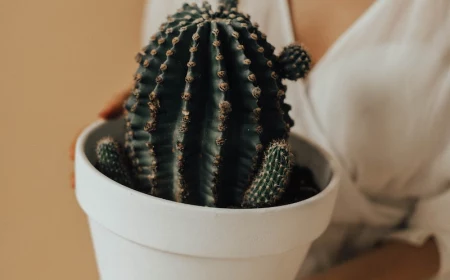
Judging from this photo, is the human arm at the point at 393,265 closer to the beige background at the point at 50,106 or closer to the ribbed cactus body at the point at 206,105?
the ribbed cactus body at the point at 206,105

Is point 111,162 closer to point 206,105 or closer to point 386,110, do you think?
point 206,105

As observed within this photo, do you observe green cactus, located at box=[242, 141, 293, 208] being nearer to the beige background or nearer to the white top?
the white top

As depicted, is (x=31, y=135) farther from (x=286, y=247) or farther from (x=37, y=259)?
(x=286, y=247)

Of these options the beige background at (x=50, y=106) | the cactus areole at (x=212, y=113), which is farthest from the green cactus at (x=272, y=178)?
the beige background at (x=50, y=106)

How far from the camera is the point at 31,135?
0.71 m

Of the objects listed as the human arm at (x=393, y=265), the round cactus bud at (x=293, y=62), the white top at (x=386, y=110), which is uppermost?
the round cactus bud at (x=293, y=62)

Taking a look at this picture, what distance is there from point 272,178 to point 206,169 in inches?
2.2

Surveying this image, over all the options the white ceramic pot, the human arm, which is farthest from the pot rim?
the human arm

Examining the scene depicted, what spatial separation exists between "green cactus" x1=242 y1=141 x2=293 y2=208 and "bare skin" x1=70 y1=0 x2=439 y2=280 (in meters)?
0.20

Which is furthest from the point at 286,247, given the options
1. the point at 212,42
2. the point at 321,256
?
the point at 321,256

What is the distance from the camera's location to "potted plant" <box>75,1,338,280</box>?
353 mm

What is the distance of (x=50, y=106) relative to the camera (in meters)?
0.70

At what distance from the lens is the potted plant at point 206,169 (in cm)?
35

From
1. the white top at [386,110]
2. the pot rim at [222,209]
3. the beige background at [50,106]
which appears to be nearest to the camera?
the pot rim at [222,209]
